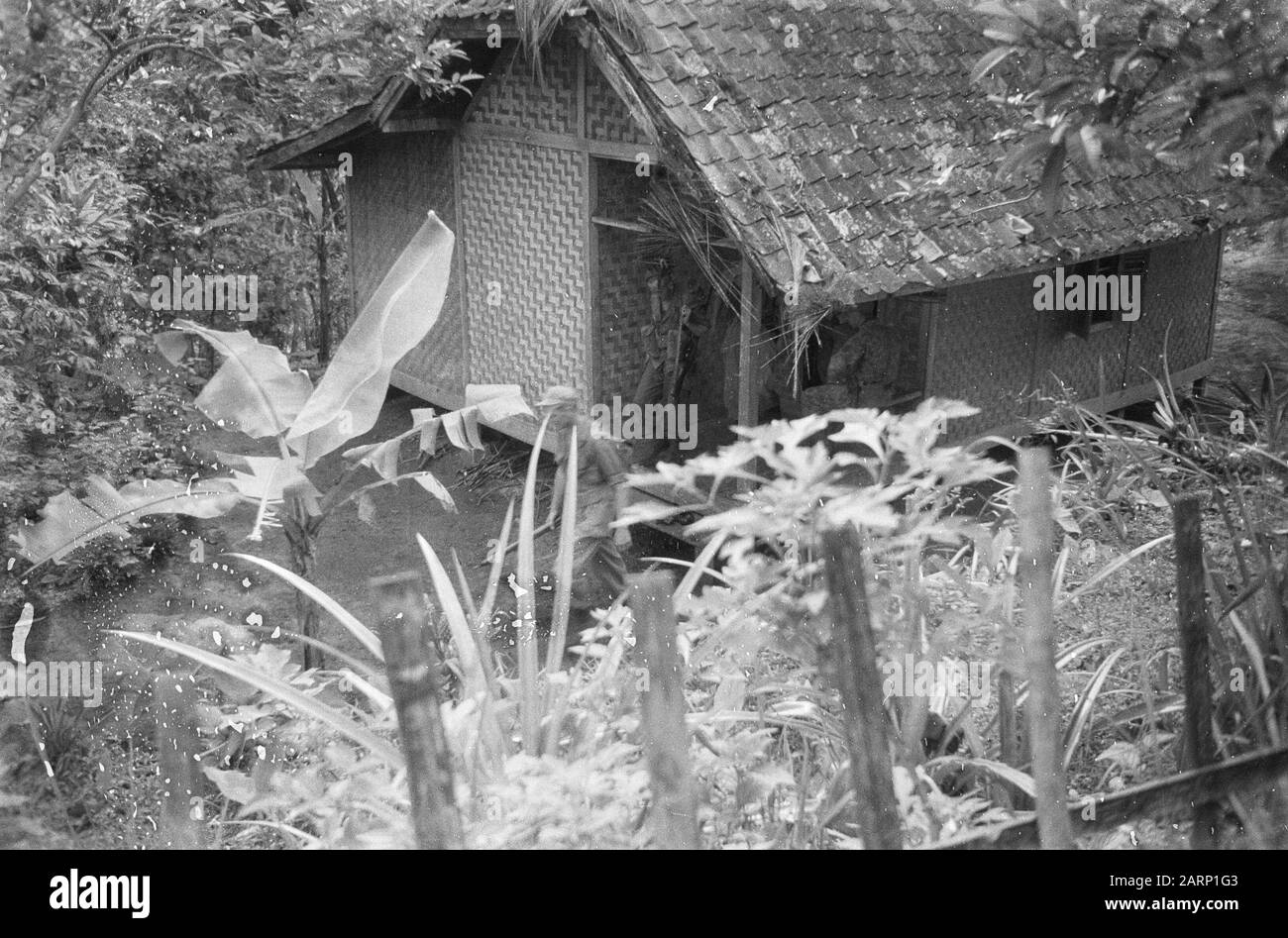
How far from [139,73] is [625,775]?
329 inches

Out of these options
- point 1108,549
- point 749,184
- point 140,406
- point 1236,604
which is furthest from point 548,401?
point 140,406

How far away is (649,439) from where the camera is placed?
9.00 metres

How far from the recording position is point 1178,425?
7.41 m

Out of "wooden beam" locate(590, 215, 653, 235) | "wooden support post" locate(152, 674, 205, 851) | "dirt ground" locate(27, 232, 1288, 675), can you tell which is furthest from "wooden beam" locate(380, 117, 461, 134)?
"wooden support post" locate(152, 674, 205, 851)

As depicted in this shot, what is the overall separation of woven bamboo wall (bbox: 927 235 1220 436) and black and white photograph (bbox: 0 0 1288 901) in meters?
0.05

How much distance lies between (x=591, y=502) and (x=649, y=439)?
2.54 meters

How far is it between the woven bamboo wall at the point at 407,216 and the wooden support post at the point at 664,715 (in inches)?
319

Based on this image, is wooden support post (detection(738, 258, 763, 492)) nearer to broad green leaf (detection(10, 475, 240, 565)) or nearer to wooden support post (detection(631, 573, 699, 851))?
broad green leaf (detection(10, 475, 240, 565))

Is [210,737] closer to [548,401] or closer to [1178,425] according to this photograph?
[548,401]

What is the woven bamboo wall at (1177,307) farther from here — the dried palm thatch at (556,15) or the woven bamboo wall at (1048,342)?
the dried palm thatch at (556,15)

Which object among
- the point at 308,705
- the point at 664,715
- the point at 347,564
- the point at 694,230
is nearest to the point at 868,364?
the point at 694,230

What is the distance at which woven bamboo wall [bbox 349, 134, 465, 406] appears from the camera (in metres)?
10.0

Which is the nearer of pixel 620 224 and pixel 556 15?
pixel 556 15

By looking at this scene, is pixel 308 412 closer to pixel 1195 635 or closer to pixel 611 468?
pixel 611 468
